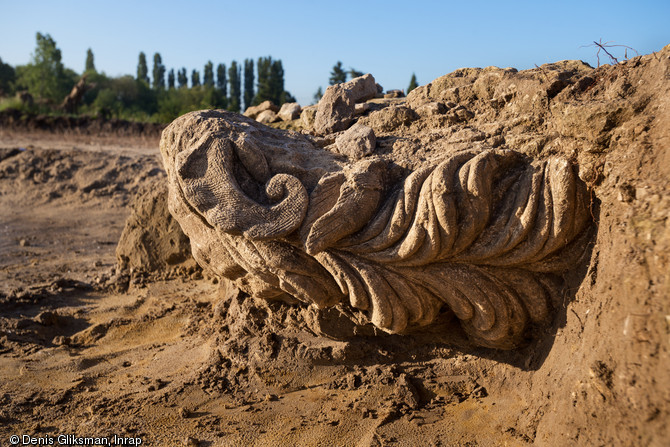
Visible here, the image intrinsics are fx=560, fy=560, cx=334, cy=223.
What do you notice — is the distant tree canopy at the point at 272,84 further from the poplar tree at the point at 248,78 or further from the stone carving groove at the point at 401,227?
the stone carving groove at the point at 401,227

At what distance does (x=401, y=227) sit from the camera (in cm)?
264

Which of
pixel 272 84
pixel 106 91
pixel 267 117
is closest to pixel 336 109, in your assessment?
pixel 267 117

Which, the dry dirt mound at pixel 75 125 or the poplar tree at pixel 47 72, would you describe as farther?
the poplar tree at pixel 47 72

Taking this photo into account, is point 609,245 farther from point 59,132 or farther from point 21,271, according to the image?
point 59,132

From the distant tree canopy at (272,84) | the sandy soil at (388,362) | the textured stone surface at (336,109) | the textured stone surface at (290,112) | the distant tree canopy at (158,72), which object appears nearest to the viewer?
the sandy soil at (388,362)

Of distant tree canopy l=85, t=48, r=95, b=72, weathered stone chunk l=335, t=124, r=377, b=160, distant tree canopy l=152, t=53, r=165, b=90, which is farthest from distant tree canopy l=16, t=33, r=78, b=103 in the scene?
weathered stone chunk l=335, t=124, r=377, b=160

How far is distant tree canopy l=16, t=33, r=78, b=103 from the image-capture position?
80.7 ft

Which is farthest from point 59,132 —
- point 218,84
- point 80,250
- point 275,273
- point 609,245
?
point 218,84

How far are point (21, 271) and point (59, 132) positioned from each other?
35.4ft

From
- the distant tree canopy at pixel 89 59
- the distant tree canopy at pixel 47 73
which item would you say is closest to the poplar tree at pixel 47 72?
the distant tree canopy at pixel 47 73

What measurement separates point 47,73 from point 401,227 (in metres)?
26.6

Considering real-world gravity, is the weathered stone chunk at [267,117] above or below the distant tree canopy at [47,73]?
below

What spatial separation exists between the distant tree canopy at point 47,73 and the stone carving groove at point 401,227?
24.8 meters

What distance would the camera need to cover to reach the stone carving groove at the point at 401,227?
2.60 meters
